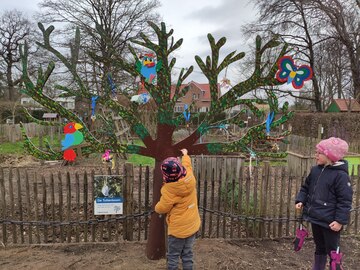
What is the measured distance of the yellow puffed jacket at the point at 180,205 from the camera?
3.08 metres

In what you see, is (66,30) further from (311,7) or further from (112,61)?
(112,61)

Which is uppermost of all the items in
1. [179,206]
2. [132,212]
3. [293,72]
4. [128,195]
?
[293,72]

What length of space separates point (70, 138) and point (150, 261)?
177 centimetres

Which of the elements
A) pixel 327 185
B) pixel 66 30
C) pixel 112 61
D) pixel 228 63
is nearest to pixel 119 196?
pixel 112 61

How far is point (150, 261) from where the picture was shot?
12.7 ft

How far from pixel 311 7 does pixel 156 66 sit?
20.9 metres

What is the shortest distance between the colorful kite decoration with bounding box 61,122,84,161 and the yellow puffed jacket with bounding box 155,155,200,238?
1131mm

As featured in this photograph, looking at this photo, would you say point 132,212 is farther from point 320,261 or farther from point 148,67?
point 320,261

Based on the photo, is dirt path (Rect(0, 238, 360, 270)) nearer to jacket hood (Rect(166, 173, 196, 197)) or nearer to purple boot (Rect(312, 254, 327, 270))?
purple boot (Rect(312, 254, 327, 270))

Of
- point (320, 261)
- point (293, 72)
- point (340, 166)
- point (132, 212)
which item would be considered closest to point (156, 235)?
point (132, 212)

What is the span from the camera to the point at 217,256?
400cm

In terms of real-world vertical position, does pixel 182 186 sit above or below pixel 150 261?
above

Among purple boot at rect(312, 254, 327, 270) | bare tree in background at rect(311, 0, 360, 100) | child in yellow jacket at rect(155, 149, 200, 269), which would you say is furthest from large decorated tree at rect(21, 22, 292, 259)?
bare tree in background at rect(311, 0, 360, 100)

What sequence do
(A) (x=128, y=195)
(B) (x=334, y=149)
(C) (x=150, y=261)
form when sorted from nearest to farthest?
(B) (x=334, y=149), (C) (x=150, y=261), (A) (x=128, y=195)
